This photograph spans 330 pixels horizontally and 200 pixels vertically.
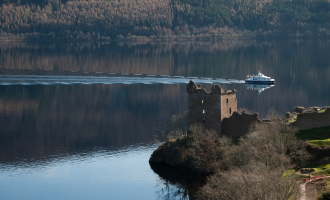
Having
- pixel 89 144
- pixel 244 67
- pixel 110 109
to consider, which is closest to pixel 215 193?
pixel 89 144

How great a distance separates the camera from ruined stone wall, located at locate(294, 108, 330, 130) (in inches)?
2872

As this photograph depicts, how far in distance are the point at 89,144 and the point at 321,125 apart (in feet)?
109

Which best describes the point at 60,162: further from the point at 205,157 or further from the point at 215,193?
the point at 215,193

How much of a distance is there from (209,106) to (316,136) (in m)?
12.9

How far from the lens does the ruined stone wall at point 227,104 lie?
78.2 meters

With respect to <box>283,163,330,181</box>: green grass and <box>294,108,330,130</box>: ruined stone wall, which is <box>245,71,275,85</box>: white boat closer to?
<box>294,108,330,130</box>: ruined stone wall

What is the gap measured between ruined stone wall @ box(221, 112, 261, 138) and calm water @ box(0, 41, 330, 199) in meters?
8.32

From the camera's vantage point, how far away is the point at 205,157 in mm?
73000

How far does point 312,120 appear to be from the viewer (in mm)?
73500

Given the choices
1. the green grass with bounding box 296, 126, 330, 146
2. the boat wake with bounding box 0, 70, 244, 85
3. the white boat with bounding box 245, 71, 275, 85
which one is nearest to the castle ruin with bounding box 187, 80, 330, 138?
the green grass with bounding box 296, 126, 330, 146

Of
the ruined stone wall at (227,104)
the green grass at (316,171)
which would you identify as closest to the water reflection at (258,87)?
the ruined stone wall at (227,104)

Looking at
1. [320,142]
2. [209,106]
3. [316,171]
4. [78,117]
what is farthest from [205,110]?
[78,117]

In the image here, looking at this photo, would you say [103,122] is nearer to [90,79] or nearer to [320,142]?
[320,142]

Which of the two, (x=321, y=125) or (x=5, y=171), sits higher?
(x=321, y=125)
